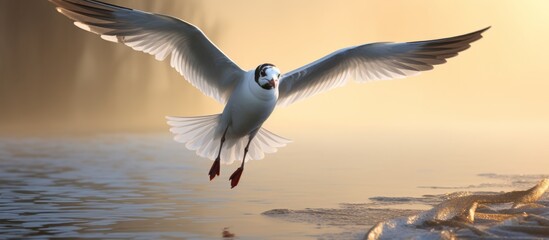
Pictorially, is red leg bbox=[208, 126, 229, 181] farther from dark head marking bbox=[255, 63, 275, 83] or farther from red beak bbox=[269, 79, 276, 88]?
red beak bbox=[269, 79, 276, 88]

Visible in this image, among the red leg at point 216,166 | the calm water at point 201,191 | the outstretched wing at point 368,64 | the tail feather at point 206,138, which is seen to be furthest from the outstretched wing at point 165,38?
the calm water at point 201,191

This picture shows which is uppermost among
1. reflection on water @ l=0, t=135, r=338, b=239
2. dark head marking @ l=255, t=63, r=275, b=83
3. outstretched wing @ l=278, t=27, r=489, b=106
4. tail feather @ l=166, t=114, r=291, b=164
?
outstretched wing @ l=278, t=27, r=489, b=106

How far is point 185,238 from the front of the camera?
26.5ft

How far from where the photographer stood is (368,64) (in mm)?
11992

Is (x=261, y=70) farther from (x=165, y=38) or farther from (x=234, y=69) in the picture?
(x=165, y=38)

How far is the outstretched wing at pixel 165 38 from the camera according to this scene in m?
10.4

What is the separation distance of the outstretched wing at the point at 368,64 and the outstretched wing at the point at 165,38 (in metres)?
0.73

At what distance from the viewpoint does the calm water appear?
8.73 meters

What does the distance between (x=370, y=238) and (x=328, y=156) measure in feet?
46.4

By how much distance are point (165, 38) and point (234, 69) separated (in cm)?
83

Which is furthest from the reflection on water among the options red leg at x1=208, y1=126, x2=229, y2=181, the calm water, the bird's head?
the bird's head

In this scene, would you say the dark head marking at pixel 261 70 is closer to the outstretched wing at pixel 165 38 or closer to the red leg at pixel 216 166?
the outstretched wing at pixel 165 38

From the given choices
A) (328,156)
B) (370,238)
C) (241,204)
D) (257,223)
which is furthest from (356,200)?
(328,156)

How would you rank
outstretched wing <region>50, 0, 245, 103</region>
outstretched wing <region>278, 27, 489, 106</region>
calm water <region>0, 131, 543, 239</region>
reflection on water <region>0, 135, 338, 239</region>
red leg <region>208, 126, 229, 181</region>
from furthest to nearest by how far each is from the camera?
outstretched wing <region>278, 27, 489, 106</region> < red leg <region>208, 126, 229, 181</region> < outstretched wing <region>50, 0, 245, 103</region> < calm water <region>0, 131, 543, 239</region> < reflection on water <region>0, 135, 338, 239</region>
